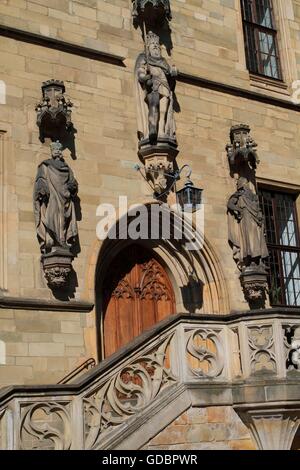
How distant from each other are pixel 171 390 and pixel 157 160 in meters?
4.42

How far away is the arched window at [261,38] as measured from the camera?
586 inches

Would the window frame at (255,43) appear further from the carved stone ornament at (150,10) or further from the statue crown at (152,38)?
the statue crown at (152,38)

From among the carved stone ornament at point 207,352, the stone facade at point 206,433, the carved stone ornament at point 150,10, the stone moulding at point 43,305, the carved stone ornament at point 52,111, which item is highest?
the carved stone ornament at point 150,10

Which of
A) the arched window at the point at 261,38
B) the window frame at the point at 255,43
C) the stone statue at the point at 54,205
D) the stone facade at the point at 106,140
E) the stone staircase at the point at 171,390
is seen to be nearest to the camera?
the stone staircase at the point at 171,390

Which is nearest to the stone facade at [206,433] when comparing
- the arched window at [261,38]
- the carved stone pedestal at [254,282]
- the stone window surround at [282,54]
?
the carved stone pedestal at [254,282]

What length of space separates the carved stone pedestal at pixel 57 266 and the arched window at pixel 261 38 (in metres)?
6.33

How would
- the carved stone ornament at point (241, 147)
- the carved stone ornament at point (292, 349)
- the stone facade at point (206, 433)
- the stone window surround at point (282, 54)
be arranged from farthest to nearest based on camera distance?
the stone window surround at point (282, 54) < the carved stone ornament at point (241, 147) < the carved stone ornament at point (292, 349) < the stone facade at point (206, 433)

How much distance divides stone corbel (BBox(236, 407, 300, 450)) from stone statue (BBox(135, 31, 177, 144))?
15.8ft

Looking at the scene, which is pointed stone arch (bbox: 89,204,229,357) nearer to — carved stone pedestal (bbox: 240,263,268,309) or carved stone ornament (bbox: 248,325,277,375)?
carved stone pedestal (bbox: 240,263,268,309)

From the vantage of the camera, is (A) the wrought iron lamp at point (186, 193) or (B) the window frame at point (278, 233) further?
(B) the window frame at point (278, 233)

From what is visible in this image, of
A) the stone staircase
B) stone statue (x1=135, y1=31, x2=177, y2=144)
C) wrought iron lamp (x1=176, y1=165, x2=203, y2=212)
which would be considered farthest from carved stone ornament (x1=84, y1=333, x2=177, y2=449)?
stone statue (x1=135, y1=31, x2=177, y2=144)
